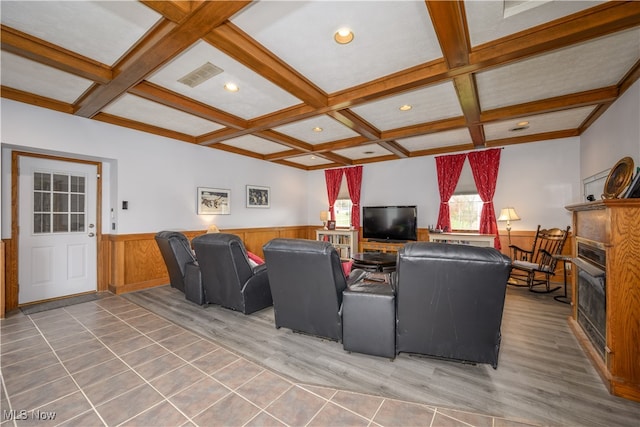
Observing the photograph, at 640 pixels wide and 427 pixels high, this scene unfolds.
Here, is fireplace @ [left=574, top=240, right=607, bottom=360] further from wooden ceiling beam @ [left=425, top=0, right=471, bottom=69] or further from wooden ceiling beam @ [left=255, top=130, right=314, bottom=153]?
wooden ceiling beam @ [left=255, top=130, right=314, bottom=153]

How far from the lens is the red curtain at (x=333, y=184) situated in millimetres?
7492

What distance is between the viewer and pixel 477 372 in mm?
2125

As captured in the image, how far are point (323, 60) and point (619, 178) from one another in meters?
3.29

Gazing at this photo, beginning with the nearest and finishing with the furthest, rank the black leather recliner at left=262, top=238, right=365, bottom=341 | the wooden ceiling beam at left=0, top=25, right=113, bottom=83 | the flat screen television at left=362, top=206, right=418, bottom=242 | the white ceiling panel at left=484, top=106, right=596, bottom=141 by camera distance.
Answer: the wooden ceiling beam at left=0, top=25, right=113, bottom=83, the black leather recliner at left=262, top=238, right=365, bottom=341, the white ceiling panel at left=484, top=106, right=596, bottom=141, the flat screen television at left=362, top=206, right=418, bottom=242

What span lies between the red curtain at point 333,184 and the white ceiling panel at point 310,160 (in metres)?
0.31

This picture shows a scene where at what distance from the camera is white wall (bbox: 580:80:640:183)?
2794mm

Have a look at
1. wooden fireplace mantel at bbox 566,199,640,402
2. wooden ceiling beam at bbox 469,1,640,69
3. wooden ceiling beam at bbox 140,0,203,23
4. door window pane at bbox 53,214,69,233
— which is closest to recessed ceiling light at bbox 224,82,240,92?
wooden ceiling beam at bbox 140,0,203,23

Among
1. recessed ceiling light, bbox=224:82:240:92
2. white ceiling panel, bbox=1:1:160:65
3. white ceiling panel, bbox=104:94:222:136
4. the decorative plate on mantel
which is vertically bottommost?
the decorative plate on mantel

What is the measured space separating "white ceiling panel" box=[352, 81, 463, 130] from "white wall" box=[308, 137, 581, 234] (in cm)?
214

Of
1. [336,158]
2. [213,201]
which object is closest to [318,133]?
[336,158]

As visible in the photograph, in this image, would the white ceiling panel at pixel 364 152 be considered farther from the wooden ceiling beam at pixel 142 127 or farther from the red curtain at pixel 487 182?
the wooden ceiling beam at pixel 142 127

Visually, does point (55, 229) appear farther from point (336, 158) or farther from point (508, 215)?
point (508, 215)

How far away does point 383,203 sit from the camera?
6.78 metres

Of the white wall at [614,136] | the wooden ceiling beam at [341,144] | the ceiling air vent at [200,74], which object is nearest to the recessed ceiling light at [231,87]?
the ceiling air vent at [200,74]
